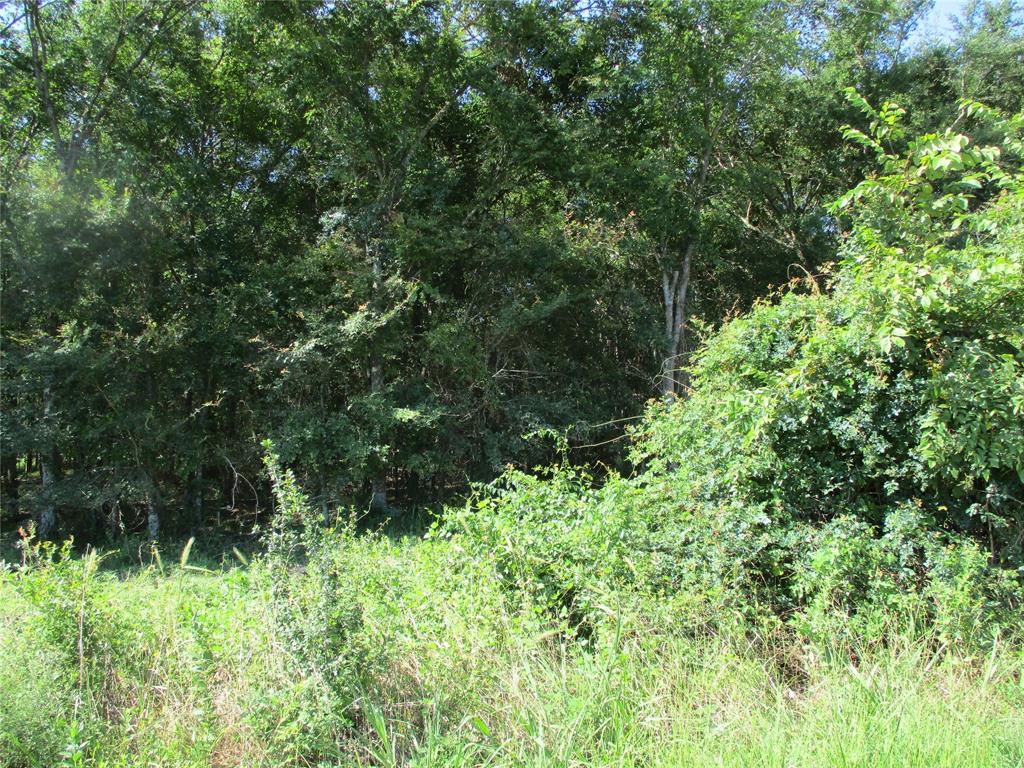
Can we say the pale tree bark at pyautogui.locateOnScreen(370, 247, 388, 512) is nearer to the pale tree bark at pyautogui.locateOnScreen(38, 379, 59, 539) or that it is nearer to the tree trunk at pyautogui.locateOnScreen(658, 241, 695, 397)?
the pale tree bark at pyautogui.locateOnScreen(38, 379, 59, 539)

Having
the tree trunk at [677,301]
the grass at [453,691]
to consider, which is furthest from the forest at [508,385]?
the tree trunk at [677,301]

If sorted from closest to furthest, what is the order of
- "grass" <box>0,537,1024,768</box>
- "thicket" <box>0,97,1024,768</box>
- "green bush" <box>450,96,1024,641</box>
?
1. "grass" <box>0,537,1024,768</box>
2. "thicket" <box>0,97,1024,768</box>
3. "green bush" <box>450,96,1024,641</box>

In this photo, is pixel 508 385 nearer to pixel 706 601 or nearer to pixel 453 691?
pixel 706 601

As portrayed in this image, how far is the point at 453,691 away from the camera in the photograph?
3.21 m

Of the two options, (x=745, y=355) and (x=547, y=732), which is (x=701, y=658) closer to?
(x=547, y=732)

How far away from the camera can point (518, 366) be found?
12273mm

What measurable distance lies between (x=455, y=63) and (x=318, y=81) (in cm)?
227

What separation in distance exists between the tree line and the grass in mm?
6045

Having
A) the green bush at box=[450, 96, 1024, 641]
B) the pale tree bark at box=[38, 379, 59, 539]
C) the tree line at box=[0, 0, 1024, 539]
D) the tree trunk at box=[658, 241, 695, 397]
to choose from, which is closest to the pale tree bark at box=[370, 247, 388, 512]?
the tree line at box=[0, 0, 1024, 539]

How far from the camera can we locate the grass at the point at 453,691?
2807mm

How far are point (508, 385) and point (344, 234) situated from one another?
3.67m

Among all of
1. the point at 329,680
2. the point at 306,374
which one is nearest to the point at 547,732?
the point at 329,680

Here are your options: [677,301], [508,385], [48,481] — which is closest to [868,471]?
[508,385]

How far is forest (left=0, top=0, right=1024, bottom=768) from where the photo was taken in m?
3.17
